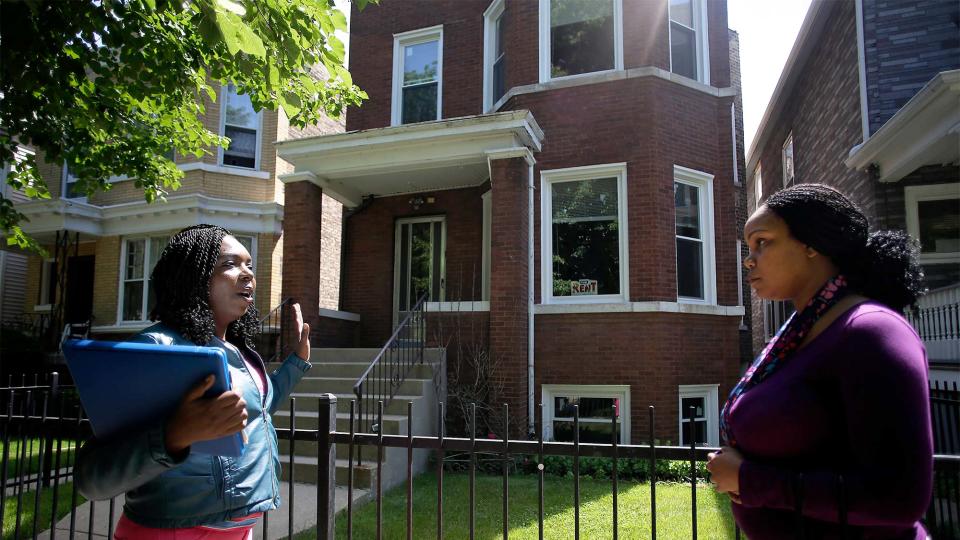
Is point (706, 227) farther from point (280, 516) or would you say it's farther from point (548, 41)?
point (280, 516)

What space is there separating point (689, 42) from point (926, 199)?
439cm

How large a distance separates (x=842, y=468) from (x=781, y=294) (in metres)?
0.53

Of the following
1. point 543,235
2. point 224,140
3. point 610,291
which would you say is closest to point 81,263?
point 224,140

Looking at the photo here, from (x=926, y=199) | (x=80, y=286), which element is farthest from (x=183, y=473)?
(x=80, y=286)

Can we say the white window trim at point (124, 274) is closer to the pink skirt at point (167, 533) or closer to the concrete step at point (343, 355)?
the concrete step at point (343, 355)

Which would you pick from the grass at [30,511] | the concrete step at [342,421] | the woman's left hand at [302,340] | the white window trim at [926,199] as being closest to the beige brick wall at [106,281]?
the grass at [30,511]

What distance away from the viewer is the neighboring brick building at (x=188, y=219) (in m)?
13.2

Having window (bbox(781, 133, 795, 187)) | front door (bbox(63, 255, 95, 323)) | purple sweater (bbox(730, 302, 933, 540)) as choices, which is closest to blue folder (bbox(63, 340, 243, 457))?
purple sweater (bbox(730, 302, 933, 540))

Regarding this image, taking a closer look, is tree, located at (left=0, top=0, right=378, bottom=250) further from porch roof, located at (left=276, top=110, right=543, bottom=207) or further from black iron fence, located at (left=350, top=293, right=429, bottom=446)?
black iron fence, located at (left=350, top=293, right=429, bottom=446)

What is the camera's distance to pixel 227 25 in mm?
2906

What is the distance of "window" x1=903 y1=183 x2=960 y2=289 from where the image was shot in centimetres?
820

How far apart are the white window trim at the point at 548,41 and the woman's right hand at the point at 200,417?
8.91 metres

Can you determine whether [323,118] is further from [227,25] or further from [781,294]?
[781,294]

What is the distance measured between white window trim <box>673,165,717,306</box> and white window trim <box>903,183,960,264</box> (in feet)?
8.53
